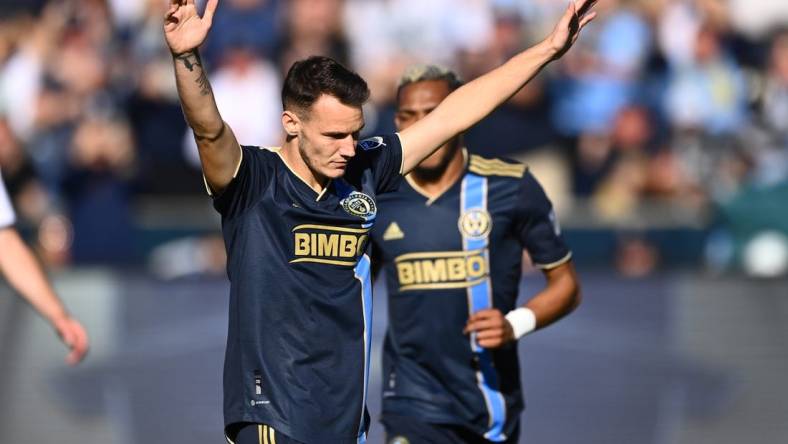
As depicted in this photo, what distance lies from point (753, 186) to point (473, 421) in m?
5.62

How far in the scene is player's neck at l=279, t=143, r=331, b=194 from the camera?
497cm

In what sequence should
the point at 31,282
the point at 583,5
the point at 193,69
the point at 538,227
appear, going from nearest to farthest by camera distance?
the point at 193,69 → the point at 583,5 → the point at 31,282 → the point at 538,227

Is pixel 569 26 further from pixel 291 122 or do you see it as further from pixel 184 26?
pixel 184 26

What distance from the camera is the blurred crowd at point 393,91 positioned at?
38.7 ft

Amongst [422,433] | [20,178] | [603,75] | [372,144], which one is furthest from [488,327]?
[20,178]

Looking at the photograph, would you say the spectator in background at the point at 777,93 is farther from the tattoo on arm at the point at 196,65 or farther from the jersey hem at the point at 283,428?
the tattoo on arm at the point at 196,65

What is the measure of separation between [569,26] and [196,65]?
1510 millimetres

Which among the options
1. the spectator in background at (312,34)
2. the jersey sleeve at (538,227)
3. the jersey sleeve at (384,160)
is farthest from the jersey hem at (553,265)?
the spectator in background at (312,34)

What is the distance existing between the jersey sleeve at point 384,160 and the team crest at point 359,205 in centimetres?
15

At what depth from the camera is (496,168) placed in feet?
21.1

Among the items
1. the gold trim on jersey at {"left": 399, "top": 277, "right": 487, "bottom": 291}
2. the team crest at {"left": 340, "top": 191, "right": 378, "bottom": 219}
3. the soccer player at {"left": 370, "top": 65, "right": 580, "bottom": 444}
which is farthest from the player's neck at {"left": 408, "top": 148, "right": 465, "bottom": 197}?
the team crest at {"left": 340, "top": 191, "right": 378, "bottom": 219}

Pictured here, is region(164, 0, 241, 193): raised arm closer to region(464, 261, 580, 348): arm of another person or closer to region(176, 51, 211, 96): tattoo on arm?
region(176, 51, 211, 96): tattoo on arm

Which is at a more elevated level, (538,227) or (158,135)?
(158,135)

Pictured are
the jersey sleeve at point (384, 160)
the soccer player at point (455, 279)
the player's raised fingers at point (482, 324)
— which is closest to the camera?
the jersey sleeve at point (384, 160)
